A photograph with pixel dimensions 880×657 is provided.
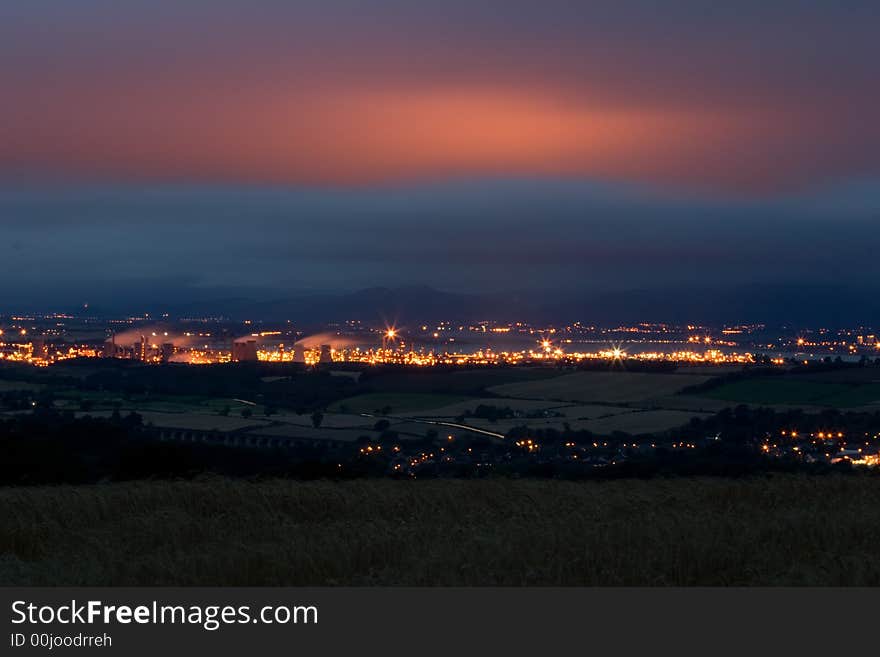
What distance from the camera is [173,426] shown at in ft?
146

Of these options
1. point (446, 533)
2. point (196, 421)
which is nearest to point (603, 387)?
point (196, 421)

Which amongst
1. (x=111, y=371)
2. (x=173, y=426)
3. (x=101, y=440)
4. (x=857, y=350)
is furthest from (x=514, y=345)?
(x=101, y=440)

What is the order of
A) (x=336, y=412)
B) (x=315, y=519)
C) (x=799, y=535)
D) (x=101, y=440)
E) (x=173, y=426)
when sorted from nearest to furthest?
(x=799, y=535) → (x=315, y=519) → (x=101, y=440) → (x=173, y=426) → (x=336, y=412)

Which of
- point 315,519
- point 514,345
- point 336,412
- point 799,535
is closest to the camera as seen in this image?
point 799,535

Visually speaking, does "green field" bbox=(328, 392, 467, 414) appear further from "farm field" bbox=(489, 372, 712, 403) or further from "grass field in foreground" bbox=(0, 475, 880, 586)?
"grass field in foreground" bbox=(0, 475, 880, 586)

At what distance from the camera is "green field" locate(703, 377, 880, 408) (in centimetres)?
5056

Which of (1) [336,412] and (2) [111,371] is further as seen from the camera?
(2) [111,371]

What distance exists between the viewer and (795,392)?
54250 millimetres

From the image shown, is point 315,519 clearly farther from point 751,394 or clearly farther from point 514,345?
point 514,345

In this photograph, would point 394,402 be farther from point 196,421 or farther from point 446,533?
point 446,533

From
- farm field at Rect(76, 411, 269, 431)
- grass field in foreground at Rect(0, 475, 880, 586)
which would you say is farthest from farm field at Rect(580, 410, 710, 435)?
grass field in foreground at Rect(0, 475, 880, 586)

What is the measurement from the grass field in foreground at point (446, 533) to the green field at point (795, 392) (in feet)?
131

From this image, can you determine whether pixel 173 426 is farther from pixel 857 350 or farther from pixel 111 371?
pixel 857 350

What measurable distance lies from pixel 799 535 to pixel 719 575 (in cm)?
132
